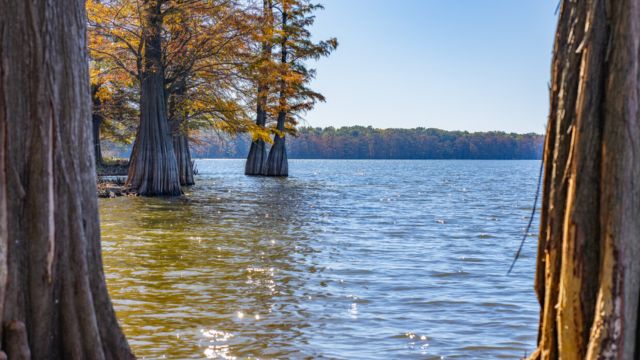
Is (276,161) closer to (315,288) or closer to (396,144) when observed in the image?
(315,288)

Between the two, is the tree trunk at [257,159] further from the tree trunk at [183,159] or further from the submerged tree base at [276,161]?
the tree trunk at [183,159]

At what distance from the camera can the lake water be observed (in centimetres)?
638

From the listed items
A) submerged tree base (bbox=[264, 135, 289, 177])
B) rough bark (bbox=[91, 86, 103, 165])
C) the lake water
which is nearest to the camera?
the lake water

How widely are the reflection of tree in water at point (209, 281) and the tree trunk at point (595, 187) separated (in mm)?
3100

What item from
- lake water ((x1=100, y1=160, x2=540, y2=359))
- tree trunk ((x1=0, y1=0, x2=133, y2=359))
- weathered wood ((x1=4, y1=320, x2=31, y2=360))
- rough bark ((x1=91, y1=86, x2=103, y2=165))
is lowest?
lake water ((x1=100, y1=160, x2=540, y2=359))

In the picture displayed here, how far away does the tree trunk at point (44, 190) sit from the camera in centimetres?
383

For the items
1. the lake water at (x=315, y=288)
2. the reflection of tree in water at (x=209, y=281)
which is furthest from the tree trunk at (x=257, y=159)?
the lake water at (x=315, y=288)

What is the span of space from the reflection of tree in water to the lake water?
0.06 feet

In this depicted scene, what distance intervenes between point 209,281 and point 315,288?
56.7 inches

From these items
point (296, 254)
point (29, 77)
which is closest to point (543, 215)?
point (29, 77)

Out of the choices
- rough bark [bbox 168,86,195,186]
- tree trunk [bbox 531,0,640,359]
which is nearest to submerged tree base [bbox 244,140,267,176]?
rough bark [bbox 168,86,195,186]

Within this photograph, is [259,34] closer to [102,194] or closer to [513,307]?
[102,194]

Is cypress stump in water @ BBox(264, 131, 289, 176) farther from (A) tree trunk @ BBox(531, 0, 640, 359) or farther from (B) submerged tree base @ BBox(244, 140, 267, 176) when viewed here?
(A) tree trunk @ BBox(531, 0, 640, 359)

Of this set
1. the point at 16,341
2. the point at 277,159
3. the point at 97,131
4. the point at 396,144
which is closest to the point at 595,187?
the point at 16,341
